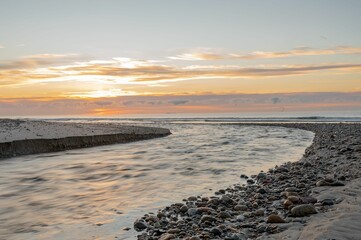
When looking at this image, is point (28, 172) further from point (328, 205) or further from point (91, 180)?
point (328, 205)

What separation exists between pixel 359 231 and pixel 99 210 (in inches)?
223

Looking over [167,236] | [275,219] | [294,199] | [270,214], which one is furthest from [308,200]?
[167,236]

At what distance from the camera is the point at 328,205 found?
24.2 ft

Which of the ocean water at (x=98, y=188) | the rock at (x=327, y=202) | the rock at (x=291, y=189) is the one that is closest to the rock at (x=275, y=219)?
the rock at (x=327, y=202)

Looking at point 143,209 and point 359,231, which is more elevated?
point 359,231

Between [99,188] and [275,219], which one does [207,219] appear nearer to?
[275,219]

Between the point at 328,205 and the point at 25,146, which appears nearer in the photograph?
the point at 328,205

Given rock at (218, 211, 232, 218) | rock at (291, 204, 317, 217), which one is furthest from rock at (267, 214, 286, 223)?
rock at (218, 211, 232, 218)

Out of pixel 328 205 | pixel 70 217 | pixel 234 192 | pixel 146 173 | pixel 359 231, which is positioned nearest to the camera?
pixel 359 231

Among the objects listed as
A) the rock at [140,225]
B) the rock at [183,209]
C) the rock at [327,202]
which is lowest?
the rock at [140,225]

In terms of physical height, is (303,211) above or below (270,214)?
above

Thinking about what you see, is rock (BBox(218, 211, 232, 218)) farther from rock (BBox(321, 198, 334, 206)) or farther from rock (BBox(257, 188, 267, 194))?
rock (BBox(257, 188, 267, 194))

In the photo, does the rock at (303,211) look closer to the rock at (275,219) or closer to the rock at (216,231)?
the rock at (275,219)

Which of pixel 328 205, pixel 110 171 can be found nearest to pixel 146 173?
pixel 110 171
